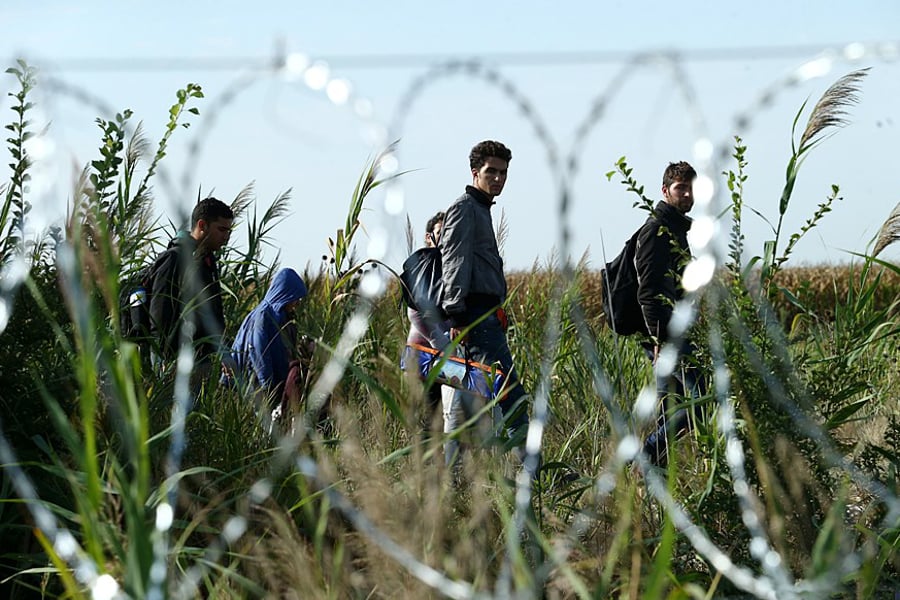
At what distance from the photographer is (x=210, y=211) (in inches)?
167

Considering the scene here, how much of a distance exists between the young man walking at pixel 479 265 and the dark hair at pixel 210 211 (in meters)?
0.89

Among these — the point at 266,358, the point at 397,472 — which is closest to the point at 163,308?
the point at 266,358

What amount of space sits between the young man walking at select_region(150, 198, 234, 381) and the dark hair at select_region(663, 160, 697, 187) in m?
1.78

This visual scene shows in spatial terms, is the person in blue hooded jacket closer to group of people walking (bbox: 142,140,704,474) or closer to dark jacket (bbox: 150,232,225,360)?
group of people walking (bbox: 142,140,704,474)

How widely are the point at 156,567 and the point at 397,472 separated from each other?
1548 mm

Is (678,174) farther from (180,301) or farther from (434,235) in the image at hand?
(180,301)

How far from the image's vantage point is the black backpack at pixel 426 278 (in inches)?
180

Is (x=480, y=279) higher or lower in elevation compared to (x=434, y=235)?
lower

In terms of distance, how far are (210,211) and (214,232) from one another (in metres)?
0.08

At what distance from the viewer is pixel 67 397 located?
3.01 m

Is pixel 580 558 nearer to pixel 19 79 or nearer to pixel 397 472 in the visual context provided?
pixel 397 472

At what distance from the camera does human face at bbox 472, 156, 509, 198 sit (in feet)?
15.1

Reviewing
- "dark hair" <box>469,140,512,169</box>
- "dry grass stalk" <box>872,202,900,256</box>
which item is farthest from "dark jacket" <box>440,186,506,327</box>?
"dry grass stalk" <box>872,202,900,256</box>

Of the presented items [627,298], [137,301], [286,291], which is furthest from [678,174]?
[137,301]
